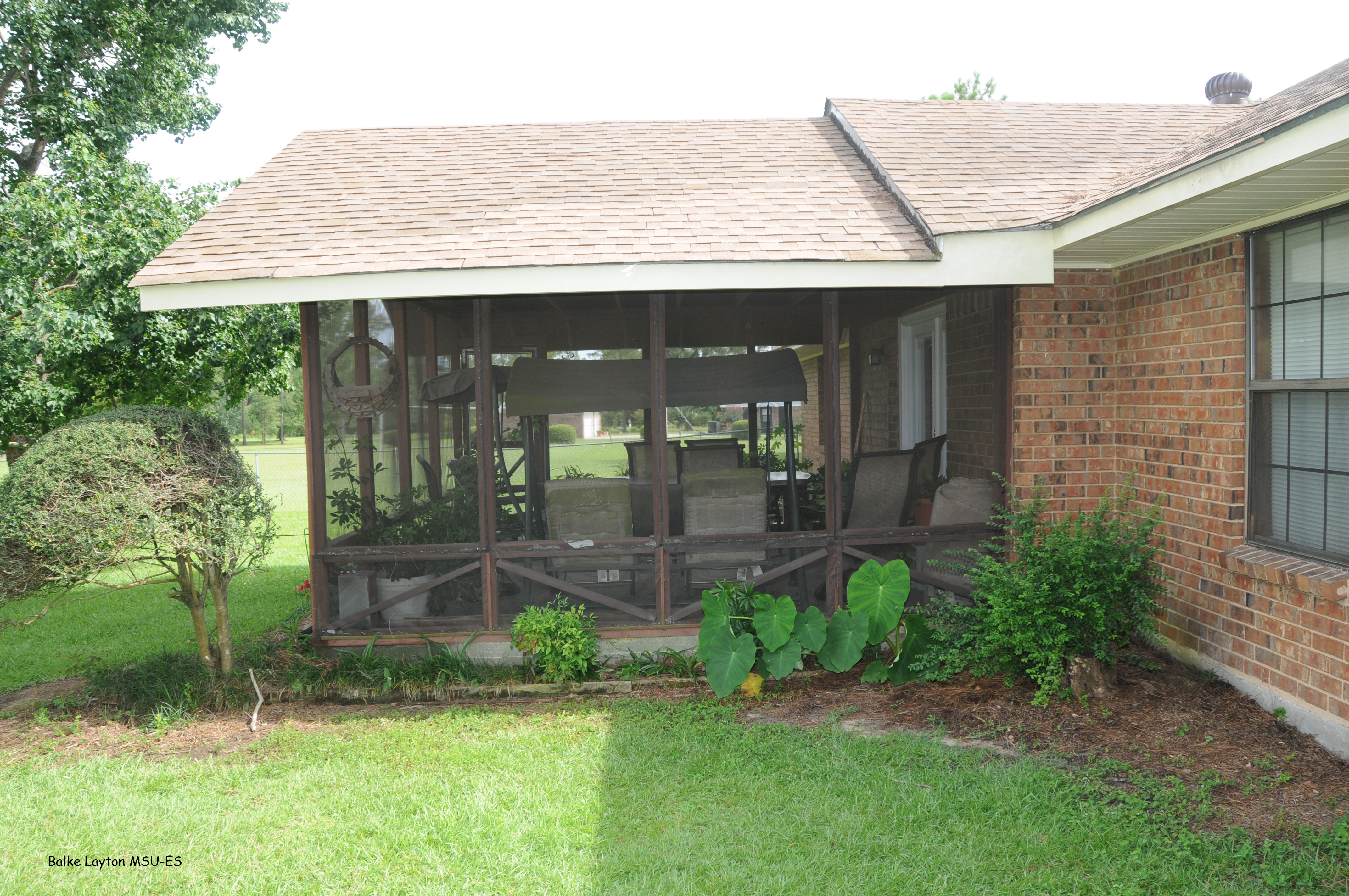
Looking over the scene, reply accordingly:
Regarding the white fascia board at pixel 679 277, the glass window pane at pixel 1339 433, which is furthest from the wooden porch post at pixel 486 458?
the glass window pane at pixel 1339 433

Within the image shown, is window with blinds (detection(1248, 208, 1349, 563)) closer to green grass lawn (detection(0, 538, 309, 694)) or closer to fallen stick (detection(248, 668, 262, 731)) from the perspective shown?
fallen stick (detection(248, 668, 262, 731))

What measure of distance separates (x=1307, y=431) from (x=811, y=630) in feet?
8.85

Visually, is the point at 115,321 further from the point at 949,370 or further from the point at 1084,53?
the point at 1084,53

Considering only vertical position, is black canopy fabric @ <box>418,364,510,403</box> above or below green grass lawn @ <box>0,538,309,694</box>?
above

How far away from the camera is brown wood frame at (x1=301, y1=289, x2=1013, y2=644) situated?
18.5ft

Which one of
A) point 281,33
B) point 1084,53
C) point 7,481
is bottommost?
point 7,481

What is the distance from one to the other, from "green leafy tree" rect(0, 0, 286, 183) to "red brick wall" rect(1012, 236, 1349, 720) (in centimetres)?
1119

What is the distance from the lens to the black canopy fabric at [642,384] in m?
5.94

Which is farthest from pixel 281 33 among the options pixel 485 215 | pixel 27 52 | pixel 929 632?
pixel 929 632

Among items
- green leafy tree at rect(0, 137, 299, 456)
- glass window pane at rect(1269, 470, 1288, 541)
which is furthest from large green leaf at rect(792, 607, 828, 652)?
green leafy tree at rect(0, 137, 299, 456)

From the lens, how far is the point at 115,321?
7855 mm

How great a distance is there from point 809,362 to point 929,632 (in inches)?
90.2

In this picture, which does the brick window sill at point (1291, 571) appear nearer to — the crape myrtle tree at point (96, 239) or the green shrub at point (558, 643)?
the green shrub at point (558, 643)

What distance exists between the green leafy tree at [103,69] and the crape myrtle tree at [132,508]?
7655 millimetres
